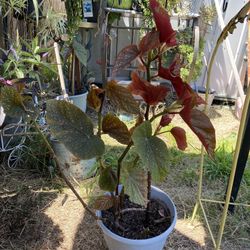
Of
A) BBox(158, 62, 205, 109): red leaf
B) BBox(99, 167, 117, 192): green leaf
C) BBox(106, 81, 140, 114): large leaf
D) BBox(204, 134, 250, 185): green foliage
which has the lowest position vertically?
BBox(204, 134, 250, 185): green foliage

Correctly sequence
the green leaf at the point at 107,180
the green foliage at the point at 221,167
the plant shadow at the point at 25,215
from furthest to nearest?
the green foliage at the point at 221,167 → the plant shadow at the point at 25,215 → the green leaf at the point at 107,180

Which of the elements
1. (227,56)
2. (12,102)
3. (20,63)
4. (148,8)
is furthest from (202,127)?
(227,56)

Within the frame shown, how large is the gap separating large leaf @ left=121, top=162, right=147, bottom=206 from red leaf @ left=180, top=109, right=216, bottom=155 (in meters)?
0.24

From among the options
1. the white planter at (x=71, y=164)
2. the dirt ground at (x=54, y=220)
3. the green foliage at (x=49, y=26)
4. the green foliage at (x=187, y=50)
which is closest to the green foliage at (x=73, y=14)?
the green foliage at (x=49, y=26)

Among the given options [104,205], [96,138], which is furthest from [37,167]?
[96,138]

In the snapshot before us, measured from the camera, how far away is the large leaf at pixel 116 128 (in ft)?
3.27

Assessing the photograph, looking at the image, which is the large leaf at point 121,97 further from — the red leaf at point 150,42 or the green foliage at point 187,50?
the green foliage at point 187,50

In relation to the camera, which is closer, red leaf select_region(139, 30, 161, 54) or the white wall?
red leaf select_region(139, 30, 161, 54)

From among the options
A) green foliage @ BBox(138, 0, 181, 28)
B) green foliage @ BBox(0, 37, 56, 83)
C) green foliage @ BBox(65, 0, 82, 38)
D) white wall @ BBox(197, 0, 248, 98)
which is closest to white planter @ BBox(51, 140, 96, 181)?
green foliage @ BBox(0, 37, 56, 83)

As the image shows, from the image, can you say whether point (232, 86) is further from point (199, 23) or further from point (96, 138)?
point (96, 138)

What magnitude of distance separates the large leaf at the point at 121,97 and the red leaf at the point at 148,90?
0.03 metres

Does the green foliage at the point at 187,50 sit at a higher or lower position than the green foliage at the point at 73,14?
lower

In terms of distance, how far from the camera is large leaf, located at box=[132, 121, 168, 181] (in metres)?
0.80

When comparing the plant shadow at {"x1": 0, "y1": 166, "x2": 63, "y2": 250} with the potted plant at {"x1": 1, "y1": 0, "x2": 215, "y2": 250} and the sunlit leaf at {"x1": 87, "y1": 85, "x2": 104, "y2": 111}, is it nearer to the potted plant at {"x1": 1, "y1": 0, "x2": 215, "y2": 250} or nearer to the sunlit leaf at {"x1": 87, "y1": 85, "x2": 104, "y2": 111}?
the potted plant at {"x1": 1, "y1": 0, "x2": 215, "y2": 250}
